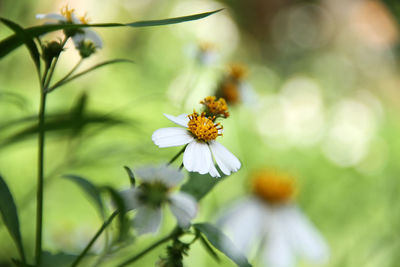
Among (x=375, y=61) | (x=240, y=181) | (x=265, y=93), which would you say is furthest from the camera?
(x=375, y=61)

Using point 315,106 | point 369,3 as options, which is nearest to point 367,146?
point 315,106

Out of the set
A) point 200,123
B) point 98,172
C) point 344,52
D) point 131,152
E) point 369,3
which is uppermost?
point 369,3

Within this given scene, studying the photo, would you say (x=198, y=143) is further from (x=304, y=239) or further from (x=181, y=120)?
(x=304, y=239)

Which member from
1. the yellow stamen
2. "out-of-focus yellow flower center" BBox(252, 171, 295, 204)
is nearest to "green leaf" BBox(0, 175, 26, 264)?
the yellow stamen

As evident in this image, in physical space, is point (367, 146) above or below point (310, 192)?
above

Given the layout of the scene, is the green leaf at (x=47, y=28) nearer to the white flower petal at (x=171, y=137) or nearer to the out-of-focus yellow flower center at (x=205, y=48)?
the white flower petal at (x=171, y=137)

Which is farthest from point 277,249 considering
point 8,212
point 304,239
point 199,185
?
point 8,212

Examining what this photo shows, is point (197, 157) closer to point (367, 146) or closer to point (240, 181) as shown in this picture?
point (240, 181)
